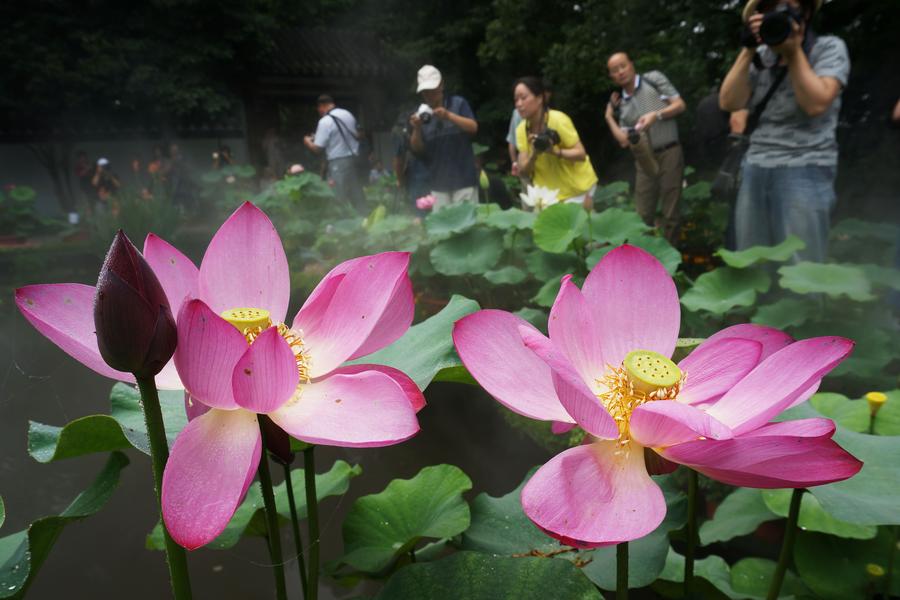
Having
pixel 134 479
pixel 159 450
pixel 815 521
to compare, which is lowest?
pixel 134 479

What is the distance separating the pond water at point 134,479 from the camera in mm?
1138

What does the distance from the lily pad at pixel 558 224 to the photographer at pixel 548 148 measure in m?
0.59

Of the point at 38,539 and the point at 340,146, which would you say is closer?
the point at 38,539

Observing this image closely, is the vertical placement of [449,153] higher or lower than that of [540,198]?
higher

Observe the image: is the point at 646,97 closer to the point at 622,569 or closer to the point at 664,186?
the point at 664,186

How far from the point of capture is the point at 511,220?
2152 mm

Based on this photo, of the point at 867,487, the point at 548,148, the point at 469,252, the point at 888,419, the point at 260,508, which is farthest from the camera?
the point at 548,148

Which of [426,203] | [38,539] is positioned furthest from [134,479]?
[426,203]

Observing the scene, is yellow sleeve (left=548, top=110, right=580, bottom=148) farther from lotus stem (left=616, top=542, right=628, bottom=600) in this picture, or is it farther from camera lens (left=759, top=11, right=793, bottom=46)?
lotus stem (left=616, top=542, right=628, bottom=600)

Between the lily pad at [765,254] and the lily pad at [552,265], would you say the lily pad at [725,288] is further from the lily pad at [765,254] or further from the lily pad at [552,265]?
the lily pad at [552,265]

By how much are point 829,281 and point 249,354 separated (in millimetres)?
1515

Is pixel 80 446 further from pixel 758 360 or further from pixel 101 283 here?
pixel 758 360

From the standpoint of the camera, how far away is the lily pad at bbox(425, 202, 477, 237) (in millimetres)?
2328

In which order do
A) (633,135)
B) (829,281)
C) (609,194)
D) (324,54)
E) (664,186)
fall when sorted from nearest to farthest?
1. (829,281)
2. (633,135)
3. (664,186)
4. (609,194)
5. (324,54)
